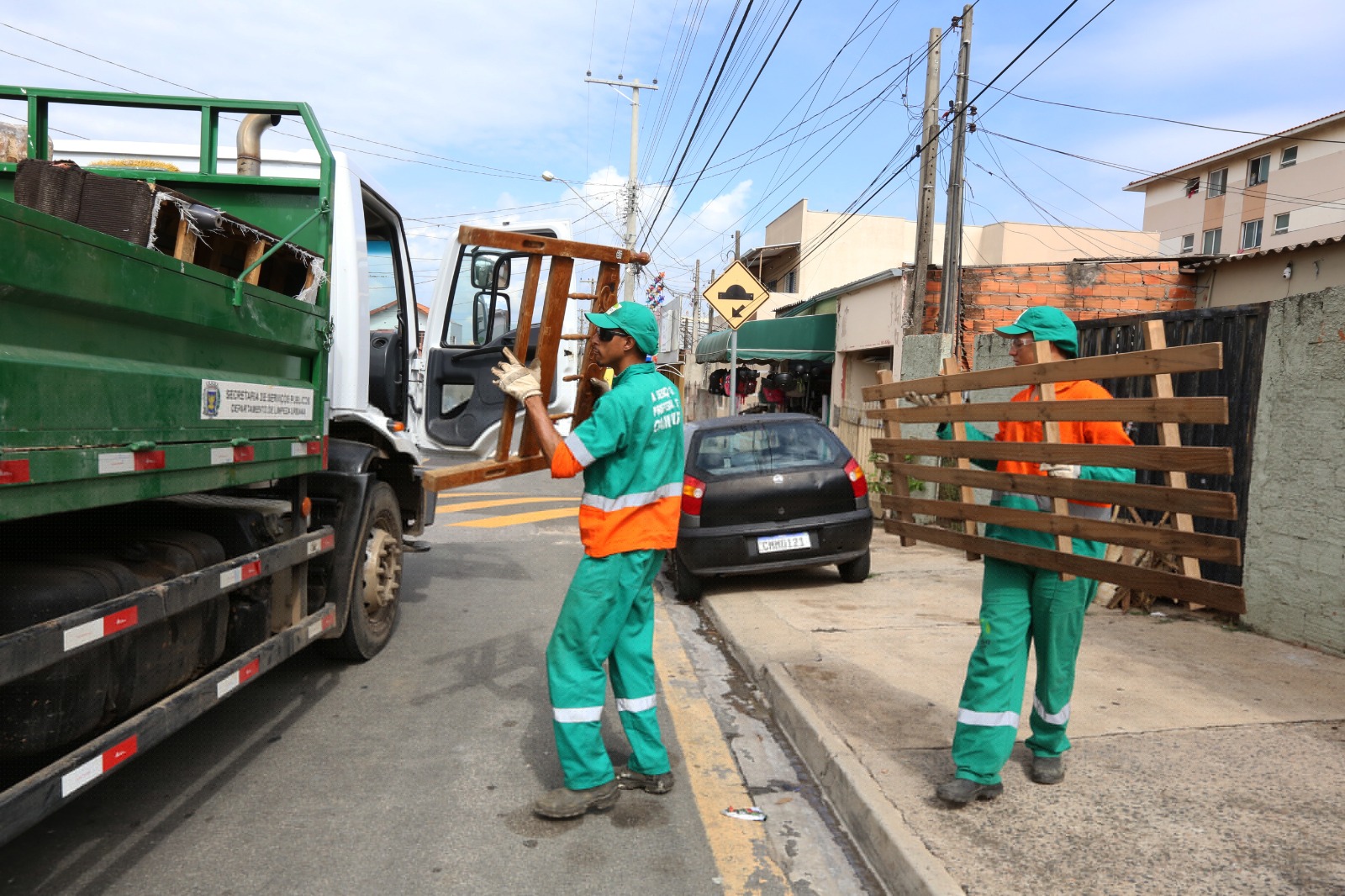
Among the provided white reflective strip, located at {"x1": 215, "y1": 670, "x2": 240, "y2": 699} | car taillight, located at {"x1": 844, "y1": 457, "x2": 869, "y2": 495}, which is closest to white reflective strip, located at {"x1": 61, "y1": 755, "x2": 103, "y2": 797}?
white reflective strip, located at {"x1": 215, "y1": 670, "x2": 240, "y2": 699}

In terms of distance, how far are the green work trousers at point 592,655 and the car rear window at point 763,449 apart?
12.5ft

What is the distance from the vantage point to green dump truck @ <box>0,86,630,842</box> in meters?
2.66

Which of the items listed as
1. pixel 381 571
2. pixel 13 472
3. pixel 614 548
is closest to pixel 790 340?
pixel 381 571

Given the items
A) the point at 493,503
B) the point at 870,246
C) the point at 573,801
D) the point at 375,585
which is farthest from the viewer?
the point at 870,246

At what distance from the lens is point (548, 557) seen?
370 inches

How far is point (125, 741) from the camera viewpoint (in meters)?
2.92

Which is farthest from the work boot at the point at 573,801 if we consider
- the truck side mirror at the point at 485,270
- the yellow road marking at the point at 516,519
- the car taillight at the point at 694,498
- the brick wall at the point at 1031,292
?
the brick wall at the point at 1031,292

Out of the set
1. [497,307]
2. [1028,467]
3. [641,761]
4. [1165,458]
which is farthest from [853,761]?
[497,307]

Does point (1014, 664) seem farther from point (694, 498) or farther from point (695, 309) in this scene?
point (695, 309)

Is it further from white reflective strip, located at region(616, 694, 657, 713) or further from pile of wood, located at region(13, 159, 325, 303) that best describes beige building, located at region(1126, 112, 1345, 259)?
pile of wood, located at region(13, 159, 325, 303)

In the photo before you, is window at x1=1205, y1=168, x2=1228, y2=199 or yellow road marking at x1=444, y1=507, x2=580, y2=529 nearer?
yellow road marking at x1=444, y1=507, x2=580, y2=529

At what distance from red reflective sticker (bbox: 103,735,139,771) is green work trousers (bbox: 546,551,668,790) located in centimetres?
138

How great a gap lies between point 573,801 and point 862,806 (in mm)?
1062

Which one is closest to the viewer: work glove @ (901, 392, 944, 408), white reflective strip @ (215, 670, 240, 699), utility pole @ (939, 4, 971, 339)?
white reflective strip @ (215, 670, 240, 699)
